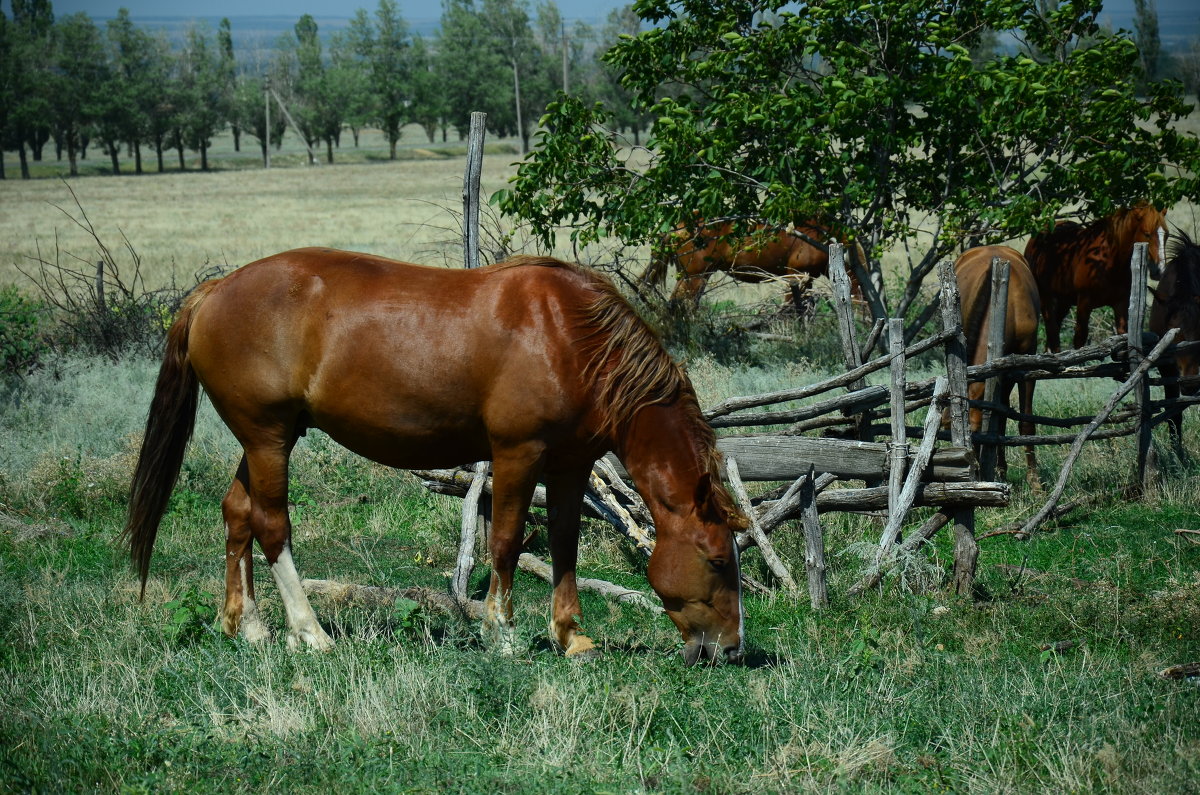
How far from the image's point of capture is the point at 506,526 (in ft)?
15.9

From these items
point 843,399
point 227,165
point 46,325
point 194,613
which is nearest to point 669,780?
point 194,613

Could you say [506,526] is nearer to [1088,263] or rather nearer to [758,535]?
[758,535]

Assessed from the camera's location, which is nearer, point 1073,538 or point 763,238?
point 1073,538

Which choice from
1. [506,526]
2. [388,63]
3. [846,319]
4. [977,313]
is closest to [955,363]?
[846,319]

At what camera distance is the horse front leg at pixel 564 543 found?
504cm

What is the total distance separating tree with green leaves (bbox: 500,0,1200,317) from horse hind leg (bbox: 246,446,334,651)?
16.9ft

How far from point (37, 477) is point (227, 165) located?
70969 mm

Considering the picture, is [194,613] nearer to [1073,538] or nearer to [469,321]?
[469,321]

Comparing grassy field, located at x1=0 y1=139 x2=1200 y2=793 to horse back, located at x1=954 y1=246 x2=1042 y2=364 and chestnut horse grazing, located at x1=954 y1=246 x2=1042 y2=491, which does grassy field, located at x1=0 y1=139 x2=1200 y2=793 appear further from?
horse back, located at x1=954 y1=246 x2=1042 y2=364

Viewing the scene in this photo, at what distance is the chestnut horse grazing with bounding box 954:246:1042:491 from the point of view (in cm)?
777

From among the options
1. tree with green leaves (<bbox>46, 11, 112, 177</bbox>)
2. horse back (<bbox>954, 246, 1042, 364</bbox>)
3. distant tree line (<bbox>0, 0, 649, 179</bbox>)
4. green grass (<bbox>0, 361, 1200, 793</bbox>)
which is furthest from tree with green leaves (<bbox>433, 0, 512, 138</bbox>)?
green grass (<bbox>0, 361, 1200, 793</bbox>)

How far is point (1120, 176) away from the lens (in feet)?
28.3

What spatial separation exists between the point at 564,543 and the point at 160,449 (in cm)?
227

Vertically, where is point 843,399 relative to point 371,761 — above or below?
above
